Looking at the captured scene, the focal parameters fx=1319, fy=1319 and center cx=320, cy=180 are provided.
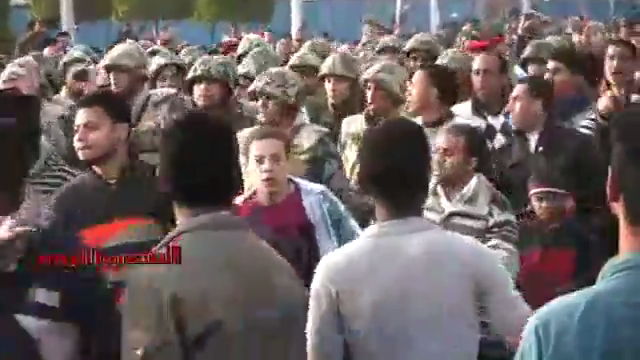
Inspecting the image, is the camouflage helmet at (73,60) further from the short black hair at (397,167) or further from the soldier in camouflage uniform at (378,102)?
the short black hair at (397,167)

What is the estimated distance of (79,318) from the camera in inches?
153

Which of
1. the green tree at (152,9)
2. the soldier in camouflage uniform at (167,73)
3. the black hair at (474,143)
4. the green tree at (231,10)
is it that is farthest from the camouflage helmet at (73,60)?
the green tree at (152,9)

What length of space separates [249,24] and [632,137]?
3035 cm

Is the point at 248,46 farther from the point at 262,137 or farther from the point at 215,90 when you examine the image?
the point at 262,137

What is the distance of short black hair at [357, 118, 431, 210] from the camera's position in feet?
13.2

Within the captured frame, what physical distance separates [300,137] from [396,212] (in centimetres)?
327

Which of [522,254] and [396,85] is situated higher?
[396,85]

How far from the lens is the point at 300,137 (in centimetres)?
727

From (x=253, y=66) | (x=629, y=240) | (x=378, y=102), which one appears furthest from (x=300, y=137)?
(x=629, y=240)

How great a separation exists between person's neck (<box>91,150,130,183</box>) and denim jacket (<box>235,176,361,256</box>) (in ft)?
1.75

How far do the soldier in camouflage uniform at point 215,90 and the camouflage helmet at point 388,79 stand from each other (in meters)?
0.81

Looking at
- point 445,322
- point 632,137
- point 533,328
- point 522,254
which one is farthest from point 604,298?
point 522,254

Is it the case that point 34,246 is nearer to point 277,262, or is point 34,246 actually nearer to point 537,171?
point 277,262

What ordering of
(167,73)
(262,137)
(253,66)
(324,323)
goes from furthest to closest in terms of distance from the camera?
(253,66) → (167,73) → (262,137) → (324,323)
